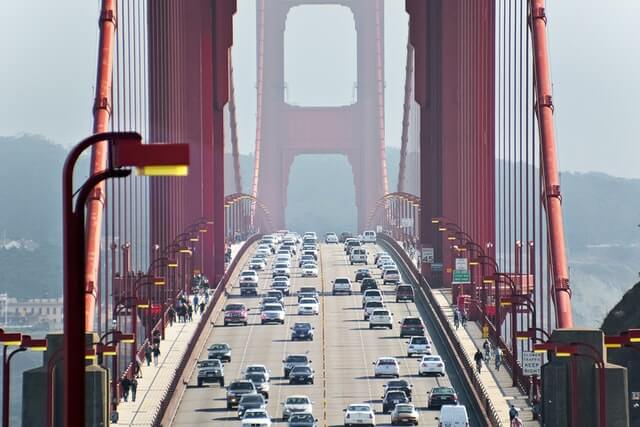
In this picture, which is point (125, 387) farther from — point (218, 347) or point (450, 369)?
point (450, 369)

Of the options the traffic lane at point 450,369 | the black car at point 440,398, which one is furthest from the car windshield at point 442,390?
the traffic lane at point 450,369

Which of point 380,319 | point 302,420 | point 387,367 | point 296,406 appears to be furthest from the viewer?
point 380,319

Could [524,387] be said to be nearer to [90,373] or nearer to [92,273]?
[92,273]

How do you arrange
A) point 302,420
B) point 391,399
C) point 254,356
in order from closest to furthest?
point 302,420 < point 391,399 < point 254,356

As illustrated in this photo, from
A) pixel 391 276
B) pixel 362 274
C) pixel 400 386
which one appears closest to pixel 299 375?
pixel 400 386

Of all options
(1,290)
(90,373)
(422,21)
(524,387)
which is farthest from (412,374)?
(1,290)

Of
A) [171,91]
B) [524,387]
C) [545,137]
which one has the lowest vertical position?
[524,387]

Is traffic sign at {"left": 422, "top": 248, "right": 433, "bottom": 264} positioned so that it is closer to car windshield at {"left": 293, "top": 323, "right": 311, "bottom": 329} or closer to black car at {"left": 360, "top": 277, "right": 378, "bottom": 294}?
black car at {"left": 360, "top": 277, "right": 378, "bottom": 294}
